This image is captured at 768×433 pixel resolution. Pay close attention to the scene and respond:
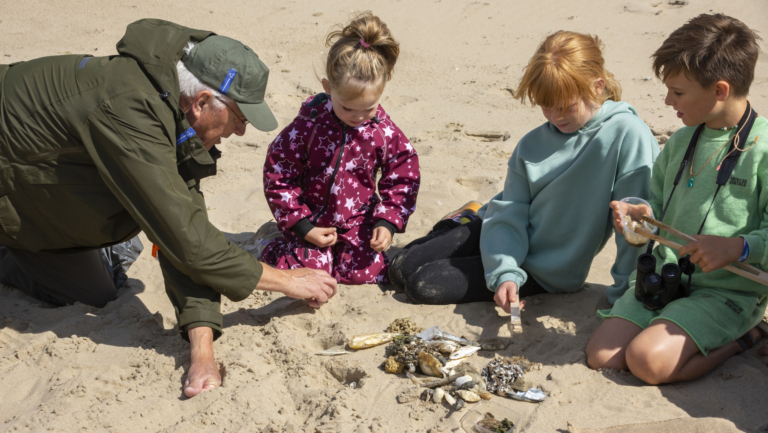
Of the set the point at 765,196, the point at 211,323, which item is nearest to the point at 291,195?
the point at 211,323

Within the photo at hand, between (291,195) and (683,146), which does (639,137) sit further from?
(291,195)

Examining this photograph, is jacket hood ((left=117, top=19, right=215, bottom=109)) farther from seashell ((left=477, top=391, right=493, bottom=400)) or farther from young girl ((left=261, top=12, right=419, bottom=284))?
seashell ((left=477, top=391, right=493, bottom=400))

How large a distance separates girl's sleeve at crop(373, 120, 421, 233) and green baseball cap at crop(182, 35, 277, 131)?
0.86 m

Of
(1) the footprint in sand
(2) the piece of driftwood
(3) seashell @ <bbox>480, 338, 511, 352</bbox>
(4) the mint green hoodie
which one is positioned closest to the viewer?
(2) the piece of driftwood

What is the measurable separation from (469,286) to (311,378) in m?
0.93

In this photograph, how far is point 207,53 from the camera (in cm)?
235

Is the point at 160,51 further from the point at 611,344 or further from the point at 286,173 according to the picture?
the point at 611,344

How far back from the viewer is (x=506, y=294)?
8.71 feet

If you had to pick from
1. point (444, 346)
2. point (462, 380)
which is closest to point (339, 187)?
point (444, 346)

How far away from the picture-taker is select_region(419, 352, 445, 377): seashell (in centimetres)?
231

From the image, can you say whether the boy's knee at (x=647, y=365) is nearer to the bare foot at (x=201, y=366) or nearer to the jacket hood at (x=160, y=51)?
the bare foot at (x=201, y=366)

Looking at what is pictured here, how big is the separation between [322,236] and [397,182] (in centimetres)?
49

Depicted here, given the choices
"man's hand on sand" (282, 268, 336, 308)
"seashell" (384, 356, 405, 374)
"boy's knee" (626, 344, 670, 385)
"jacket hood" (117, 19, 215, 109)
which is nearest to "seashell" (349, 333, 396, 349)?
"seashell" (384, 356, 405, 374)

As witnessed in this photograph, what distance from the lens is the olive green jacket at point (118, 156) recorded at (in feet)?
7.37
